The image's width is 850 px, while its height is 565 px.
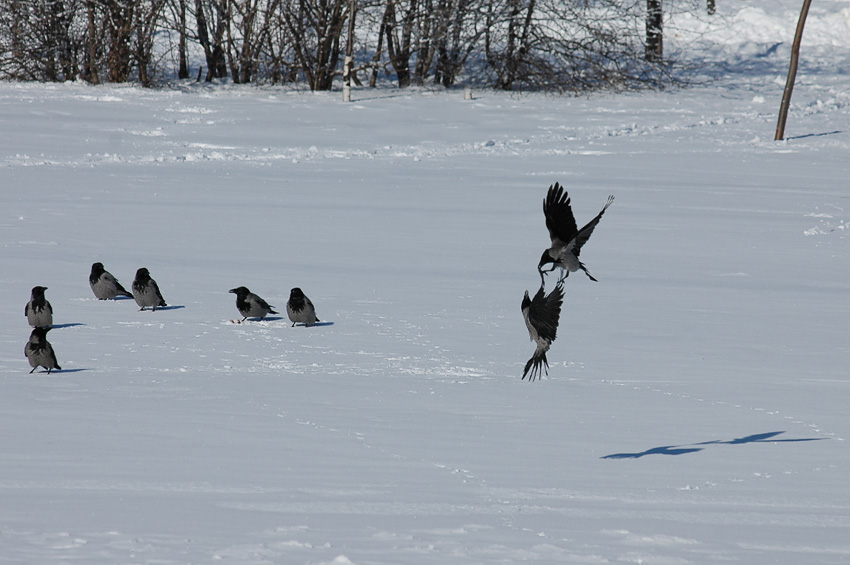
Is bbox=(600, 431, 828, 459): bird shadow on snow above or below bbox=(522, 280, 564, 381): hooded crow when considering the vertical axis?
below

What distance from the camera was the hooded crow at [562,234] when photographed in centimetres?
378

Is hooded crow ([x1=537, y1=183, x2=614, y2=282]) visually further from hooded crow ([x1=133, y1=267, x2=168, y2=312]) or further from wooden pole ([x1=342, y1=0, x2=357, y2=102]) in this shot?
wooden pole ([x1=342, y1=0, x2=357, y2=102])

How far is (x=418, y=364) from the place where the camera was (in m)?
7.25

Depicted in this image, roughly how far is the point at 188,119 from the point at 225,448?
58.3 ft

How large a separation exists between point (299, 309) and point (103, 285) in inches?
80.0

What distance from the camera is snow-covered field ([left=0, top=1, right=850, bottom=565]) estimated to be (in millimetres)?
4223

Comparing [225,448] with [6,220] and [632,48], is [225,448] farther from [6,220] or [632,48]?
[632,48]

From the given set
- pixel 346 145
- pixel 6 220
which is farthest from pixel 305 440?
pixel 346 145

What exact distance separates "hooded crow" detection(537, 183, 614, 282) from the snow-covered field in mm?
1198

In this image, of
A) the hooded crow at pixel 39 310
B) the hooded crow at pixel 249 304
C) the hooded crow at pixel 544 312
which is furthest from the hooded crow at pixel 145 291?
the hooded crow at pixel 544 312

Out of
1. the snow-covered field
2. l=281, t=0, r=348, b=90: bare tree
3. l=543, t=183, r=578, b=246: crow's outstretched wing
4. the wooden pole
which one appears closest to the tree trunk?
the wooden pole

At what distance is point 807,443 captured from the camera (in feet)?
18.6

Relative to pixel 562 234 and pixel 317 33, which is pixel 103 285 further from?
pixel 317 33

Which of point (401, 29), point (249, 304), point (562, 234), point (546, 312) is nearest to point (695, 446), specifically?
point (562, 234)
